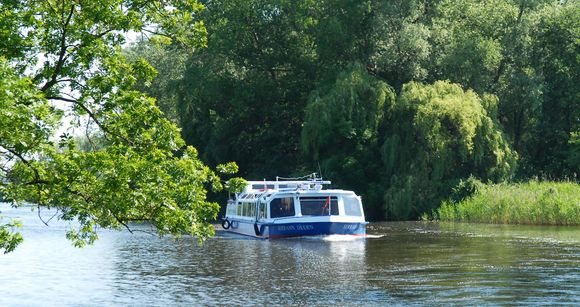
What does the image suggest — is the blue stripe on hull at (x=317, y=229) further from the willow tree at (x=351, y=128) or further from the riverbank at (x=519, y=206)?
the willow tree at (x=351, y=128)

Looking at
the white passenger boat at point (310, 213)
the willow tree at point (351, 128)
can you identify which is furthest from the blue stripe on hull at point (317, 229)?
the willow tree at point (351, 128)

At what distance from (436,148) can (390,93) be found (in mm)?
5517

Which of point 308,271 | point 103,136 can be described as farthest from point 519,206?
point 103,136

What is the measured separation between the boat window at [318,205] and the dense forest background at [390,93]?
1292cm

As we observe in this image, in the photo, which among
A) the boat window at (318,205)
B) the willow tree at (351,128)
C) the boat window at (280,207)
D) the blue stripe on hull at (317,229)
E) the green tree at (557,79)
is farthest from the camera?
the green tree at (557,79)

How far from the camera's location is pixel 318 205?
128ft

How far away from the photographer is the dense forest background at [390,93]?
174 ft

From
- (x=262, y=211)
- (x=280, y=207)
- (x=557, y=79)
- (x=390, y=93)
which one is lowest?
(x=262, y=211)

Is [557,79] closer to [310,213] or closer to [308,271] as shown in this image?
[310,213]

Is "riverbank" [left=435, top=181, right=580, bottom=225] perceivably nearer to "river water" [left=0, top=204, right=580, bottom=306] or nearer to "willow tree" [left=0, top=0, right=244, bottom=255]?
"river water" [left=0, top=204, right=580, bottom=306]

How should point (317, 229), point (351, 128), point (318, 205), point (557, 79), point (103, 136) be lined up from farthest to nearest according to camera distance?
point (557, 79)
point (351, 128)
point (318, 205)
point (317, 229)
point (103, 136)

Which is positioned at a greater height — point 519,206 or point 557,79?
point 557,79

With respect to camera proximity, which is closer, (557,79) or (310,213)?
(310,213)

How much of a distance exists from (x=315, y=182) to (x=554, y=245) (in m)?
11.9
